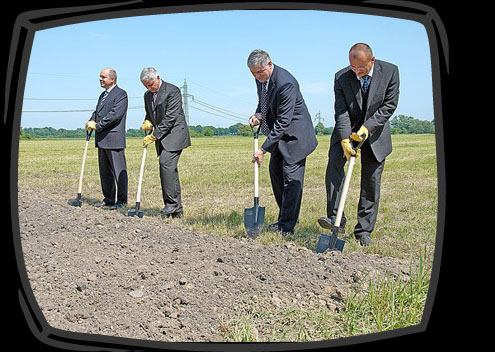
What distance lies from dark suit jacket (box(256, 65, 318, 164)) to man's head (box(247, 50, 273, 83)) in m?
0.21

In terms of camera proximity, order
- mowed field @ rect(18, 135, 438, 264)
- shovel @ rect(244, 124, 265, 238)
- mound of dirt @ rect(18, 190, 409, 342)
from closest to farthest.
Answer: mound of dirt @ rect(18, 190, 409, 342), mowed field @ rect(18, 135, 438, 264), shovel @ rect(244, 124, 265, 238)

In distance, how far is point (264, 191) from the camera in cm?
743

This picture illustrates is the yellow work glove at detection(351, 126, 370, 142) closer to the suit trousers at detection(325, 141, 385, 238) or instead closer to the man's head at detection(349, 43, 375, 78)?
→ the suit trousers at detection(325, 141, 385, 238)

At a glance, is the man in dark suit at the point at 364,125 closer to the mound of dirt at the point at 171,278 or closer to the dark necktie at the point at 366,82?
the dark necktie at the point at 366,82

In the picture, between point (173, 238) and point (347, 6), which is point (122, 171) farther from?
point (347, 6)

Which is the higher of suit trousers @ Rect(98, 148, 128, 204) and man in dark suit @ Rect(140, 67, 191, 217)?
man in dark suit @ Rect(140, 67, 191, 217)

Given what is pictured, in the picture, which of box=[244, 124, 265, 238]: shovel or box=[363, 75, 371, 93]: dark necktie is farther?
box=[244, 124, 265, 238]: shovel

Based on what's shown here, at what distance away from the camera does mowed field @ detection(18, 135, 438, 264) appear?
3814 mm

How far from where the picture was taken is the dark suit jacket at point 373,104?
3.95 meters

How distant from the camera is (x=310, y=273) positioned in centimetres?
363

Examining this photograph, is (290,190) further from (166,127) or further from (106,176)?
(106,176)

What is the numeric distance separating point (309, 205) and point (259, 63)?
218cm

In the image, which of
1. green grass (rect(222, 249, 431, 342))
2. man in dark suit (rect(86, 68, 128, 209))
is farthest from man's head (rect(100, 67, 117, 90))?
green grass (rect(222, 249, 431, 342))

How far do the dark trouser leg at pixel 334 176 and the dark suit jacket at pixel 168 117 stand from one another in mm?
2000
